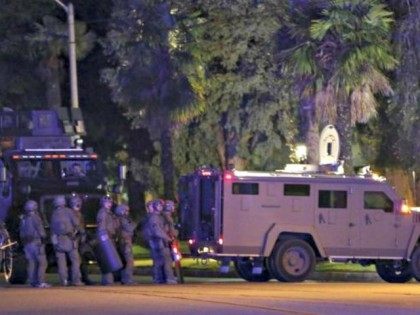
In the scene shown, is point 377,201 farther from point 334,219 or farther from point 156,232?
point 156,232

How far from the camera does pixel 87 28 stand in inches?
1820

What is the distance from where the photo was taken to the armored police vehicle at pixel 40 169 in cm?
2961

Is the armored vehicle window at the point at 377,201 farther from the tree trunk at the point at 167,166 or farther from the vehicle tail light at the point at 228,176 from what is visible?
the tree trunk at the point at 167,166

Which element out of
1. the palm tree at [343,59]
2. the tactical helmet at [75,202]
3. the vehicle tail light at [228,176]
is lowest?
the tactical helmet at [75,202]

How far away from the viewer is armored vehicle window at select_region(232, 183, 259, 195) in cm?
2698

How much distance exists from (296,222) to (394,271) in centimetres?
276

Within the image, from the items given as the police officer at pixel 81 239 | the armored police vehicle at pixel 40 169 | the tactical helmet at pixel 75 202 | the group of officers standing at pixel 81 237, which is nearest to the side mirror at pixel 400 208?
the group of officers standing at pixel 81 237

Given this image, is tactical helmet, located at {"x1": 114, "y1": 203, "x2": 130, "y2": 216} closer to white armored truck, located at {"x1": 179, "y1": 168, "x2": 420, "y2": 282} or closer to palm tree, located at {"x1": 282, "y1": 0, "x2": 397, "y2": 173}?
white armored truck, located at {"x1": 179, "y1": 168, "x2": 420, "y2": 282}

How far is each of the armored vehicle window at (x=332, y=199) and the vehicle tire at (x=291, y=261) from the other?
915mm

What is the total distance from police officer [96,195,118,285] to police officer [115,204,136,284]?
0.14 m

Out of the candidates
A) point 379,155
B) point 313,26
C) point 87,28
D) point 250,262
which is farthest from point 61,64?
point 250,262

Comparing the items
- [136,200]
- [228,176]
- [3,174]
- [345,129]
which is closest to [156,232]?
[228,176]

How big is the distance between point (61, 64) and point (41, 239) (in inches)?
809

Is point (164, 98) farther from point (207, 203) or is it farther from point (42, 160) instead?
point (207, 203)
